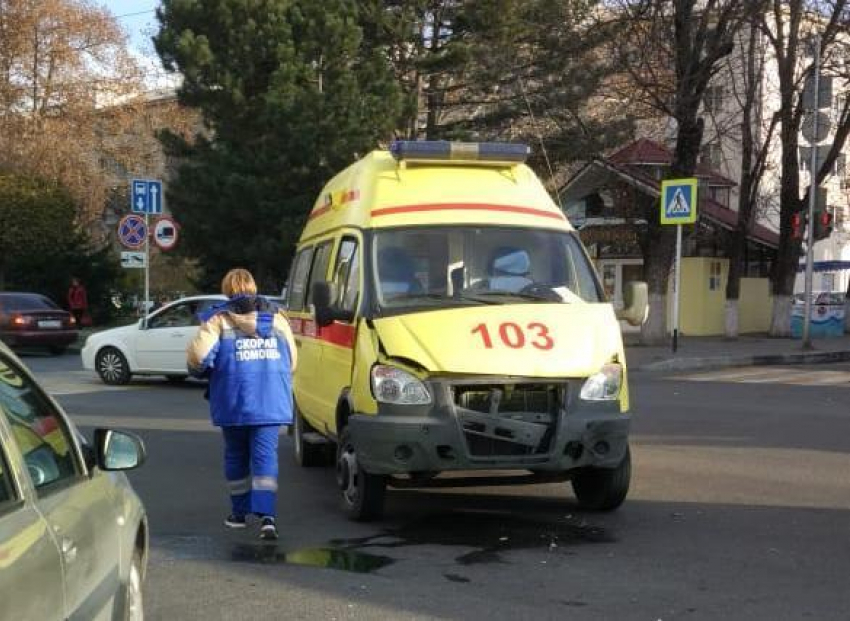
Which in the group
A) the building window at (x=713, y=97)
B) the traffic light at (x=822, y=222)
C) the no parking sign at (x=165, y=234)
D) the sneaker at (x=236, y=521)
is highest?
the building window at (x=713, y=97)

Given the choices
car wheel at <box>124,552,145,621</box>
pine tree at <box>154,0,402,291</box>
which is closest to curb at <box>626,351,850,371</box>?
pine tree at <box>154,0,402,291</box>

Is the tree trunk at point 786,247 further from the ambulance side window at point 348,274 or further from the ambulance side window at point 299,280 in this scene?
the ambulance side window at point 348,274

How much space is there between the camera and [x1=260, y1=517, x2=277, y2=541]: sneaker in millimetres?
6508

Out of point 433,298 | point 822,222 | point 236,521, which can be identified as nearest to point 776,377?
point 822,222

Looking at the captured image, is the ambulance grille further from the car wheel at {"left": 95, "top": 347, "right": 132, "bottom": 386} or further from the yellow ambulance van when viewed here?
the car wheel at {"left": 95, "top": 347, "right": 132, "bottom": 386}

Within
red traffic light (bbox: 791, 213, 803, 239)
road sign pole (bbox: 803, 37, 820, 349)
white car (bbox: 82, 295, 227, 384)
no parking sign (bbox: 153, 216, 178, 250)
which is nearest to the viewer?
white car (bbox: 82, 295, 227, 384)

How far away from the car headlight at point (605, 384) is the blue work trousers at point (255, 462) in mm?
2035

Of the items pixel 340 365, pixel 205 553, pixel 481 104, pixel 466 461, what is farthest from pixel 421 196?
pixel 481 104

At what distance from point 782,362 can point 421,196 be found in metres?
16.2

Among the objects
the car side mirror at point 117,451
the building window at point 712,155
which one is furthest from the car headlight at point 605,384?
the building window at point 712,155

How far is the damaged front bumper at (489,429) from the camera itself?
6414 millimetres

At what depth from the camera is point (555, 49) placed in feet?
80.4

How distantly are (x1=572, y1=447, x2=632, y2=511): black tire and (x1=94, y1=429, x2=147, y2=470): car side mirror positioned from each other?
402 cm

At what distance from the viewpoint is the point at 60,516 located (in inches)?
121
